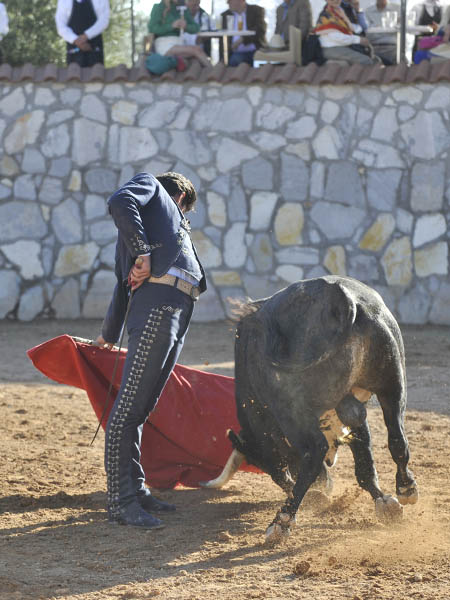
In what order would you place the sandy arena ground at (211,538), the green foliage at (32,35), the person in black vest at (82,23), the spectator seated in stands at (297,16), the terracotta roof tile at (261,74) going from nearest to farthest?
the sandy arena ground at (211,538) < the terracotta roof tile at (261,74) < the spectator seated in stands at (297,16) < the person in black vest at (82,23) < the green foliage at (32,35)

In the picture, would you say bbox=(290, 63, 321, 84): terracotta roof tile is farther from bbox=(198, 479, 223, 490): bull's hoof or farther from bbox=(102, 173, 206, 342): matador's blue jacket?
bbox=(198, 479, 223, 490): bull's hoof

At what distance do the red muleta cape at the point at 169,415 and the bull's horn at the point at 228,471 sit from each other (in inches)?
5.9

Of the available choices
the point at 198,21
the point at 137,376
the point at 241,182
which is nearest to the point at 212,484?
the point at 137,376

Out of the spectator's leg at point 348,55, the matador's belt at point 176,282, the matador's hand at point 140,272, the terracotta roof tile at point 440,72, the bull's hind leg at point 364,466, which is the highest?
the spectator's leg at point 348,55

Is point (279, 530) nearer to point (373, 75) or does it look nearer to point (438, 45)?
point (373, 75)

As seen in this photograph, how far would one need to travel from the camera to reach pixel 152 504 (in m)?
4.54

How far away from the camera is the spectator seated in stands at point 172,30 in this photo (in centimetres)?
1113

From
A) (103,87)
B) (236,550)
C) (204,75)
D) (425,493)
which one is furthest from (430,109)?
(236,550)

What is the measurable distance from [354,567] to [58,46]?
673 inches

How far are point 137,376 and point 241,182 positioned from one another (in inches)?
275

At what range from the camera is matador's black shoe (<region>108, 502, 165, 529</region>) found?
4254 millimetres

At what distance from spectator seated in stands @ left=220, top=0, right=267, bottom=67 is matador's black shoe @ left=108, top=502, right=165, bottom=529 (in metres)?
8.02

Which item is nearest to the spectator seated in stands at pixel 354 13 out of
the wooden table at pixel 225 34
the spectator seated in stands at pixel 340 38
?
the spectator seated in stands at pixel 340 38

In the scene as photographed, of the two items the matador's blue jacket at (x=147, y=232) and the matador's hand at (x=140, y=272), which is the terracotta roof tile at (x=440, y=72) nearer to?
the matador's blue jacket at (x=147, y=232)
